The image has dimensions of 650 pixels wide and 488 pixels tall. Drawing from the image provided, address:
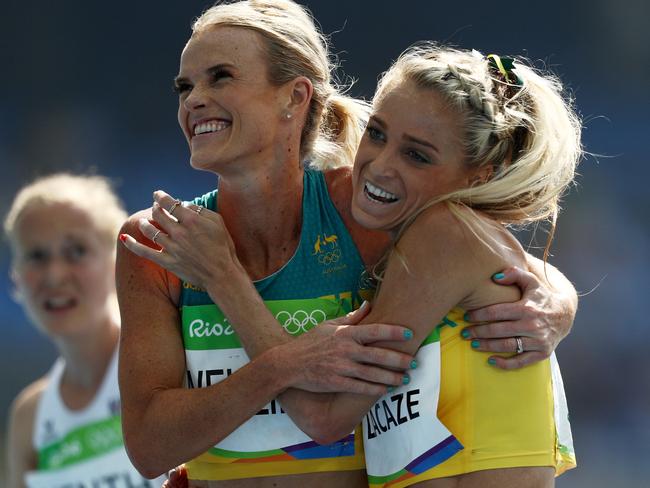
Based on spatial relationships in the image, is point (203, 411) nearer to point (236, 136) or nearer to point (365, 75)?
point (236, 136)

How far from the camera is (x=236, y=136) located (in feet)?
8.75

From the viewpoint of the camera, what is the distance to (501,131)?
253 cm

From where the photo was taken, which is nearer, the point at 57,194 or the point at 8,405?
the point at 57,194

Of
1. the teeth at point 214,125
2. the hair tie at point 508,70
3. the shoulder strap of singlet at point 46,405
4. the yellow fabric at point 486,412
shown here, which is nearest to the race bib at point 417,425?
the yellow fabric at point 486,412

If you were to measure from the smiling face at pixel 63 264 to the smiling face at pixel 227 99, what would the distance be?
76.3 inches

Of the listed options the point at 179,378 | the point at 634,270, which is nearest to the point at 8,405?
the point at 634,270

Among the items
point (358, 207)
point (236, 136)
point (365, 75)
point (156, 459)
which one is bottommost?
point (156, 459)

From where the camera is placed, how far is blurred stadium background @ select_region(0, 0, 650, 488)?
7062mm

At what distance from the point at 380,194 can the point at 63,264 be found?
93.4 inches

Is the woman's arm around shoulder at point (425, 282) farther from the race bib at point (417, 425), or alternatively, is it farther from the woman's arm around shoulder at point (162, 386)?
the woman's arm around shoulder at point (162, 386)

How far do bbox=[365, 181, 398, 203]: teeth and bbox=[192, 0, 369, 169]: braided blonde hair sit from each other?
16.1 inches

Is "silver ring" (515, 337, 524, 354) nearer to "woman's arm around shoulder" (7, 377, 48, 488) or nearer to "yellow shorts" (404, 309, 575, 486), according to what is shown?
"yellow shorts" (404, 309, 575, 486)

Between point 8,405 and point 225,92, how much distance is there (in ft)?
17.5

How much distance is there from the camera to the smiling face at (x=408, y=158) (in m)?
2.49
